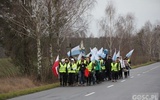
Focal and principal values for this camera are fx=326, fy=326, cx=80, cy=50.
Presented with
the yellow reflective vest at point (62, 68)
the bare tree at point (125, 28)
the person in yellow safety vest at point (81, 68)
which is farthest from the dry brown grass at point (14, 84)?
the bare tree at point (125, 28)

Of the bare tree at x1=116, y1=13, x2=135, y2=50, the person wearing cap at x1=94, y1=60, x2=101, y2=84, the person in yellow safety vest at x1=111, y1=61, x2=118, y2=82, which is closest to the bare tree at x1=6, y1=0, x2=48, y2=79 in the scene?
the person wearing cap at x1=94, y1=60, x2=101, y2=84

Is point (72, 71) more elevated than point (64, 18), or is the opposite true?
point (64, 18)

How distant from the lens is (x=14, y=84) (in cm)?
2081

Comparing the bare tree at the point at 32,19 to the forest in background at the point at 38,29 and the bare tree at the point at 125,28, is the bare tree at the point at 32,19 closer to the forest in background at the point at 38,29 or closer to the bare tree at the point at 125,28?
the forest in background at the point at 38,29

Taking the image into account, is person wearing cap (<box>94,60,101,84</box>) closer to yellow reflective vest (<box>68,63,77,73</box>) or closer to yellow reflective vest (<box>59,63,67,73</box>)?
yellow reflective vest (<box>68,63,77,73</box>)

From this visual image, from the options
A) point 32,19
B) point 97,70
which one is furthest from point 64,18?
point 97,70

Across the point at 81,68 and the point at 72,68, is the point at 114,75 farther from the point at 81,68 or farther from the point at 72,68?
the point at 72,68

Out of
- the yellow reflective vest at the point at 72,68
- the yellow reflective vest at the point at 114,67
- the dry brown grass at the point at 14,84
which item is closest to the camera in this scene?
the dry brown grass at the point at 14,84

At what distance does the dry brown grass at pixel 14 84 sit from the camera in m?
19.1

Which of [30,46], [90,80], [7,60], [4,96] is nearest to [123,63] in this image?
[90,80]

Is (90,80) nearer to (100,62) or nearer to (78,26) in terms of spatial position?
(100,62)

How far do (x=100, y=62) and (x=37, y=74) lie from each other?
17.7 ft

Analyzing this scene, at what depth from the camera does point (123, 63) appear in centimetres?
2809

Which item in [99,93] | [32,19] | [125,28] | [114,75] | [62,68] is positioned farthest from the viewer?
[125,28]
